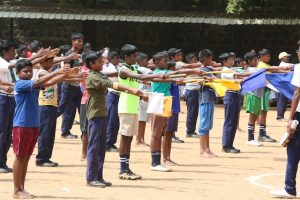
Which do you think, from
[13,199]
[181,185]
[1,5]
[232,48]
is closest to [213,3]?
[232,48]

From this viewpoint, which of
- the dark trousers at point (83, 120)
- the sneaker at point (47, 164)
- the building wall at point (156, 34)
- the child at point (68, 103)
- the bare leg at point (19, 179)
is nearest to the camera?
the bare leg at point (19, 179)

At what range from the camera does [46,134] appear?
454 inches

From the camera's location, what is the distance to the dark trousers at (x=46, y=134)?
11477 mm

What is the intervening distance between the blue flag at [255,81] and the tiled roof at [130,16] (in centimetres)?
981

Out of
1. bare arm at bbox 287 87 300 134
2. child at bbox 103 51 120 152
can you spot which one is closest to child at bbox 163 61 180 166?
child at bbox 103 51 120 152

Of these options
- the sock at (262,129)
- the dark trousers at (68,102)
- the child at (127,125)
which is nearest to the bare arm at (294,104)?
the child at (127,125)

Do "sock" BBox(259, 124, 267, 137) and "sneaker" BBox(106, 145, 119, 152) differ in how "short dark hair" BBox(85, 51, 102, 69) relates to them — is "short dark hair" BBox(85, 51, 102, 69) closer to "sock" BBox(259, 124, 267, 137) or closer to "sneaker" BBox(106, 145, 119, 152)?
"sneaker" BBox(106, 145, 119, 152)

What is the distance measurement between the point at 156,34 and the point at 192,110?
8.87 metres

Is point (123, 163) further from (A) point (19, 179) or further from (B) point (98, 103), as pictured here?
(A) point (19, 179)

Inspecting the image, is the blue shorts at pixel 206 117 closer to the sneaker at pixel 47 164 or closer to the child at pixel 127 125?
the child at pixel 127 125

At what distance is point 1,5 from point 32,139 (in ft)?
49.9

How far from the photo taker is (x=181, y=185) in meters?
10.2

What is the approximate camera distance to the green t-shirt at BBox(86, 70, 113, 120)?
972 centimetres

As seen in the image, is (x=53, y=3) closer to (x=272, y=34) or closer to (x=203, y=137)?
(x=272, y=34)
